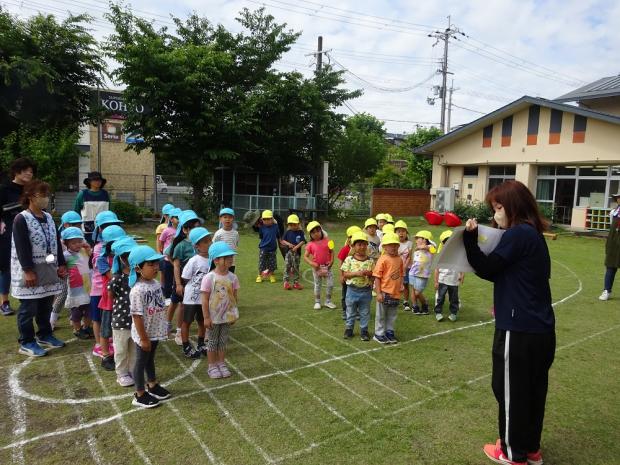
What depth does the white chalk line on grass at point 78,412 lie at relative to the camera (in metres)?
3.42

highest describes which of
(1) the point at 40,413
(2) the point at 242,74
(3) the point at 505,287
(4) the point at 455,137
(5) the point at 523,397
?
(2) the point at 242,74

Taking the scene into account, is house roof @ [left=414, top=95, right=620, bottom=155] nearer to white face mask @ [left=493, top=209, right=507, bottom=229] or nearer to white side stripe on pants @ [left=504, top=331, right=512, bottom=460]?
white face mask @ [left=493, top=209, right=507, bottom=229]

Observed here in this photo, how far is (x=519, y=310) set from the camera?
10.2 ft

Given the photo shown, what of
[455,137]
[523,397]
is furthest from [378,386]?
[455,137]

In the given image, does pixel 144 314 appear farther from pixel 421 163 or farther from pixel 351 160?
pixel 421 163

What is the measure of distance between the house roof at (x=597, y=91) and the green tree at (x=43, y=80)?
22.3 meters

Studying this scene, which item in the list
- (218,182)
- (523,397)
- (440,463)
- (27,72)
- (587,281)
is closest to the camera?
(523,397)

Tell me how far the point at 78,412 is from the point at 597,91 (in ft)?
85.6

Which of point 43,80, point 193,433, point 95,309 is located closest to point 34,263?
→ point 95,309

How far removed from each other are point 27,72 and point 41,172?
3554mm

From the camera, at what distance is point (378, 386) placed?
4676mm

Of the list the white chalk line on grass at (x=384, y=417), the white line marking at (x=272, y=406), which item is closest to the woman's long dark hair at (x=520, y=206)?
the white chalk line on grass at (x=384, y=417)

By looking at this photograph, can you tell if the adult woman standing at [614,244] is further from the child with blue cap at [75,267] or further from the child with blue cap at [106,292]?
the child with blue cap at [75,267]

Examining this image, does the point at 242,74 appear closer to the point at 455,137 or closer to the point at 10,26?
the point at 10,26
